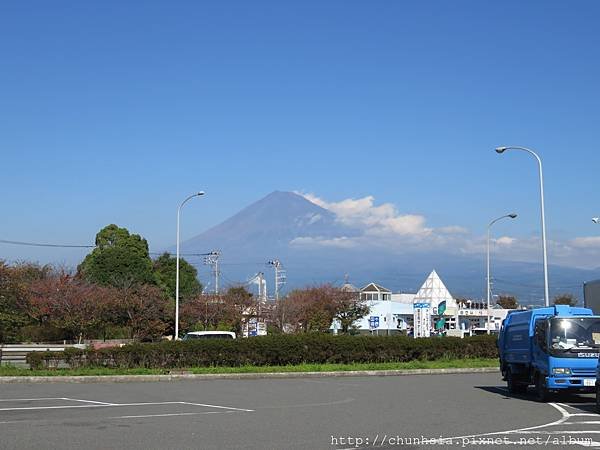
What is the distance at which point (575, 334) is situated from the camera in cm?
1711

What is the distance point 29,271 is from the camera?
57.6 metres

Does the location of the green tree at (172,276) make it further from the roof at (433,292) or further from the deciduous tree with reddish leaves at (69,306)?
the roof at (433,292)

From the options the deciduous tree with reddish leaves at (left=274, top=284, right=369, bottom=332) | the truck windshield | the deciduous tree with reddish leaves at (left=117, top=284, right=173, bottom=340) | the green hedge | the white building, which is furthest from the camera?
the white building

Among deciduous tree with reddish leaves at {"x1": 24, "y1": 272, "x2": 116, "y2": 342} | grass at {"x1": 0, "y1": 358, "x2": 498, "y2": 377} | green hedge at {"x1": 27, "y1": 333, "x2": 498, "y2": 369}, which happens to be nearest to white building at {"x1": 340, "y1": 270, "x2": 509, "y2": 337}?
deciduous tree with reddish leaves at {"x1": 24, "y1": 272, "x2": 116, "y2": 342}

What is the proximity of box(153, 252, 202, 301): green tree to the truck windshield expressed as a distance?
51497 mm

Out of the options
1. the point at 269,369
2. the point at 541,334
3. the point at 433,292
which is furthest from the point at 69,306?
the point at 433,292

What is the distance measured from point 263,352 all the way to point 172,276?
4571 cm

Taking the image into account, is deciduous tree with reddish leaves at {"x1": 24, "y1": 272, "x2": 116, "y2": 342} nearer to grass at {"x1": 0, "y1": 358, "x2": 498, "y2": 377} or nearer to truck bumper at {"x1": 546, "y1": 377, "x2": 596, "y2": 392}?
grass at {"x1": 0, "y1": 358, "x2": 498, "y2": 377}

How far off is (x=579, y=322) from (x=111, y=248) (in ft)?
172

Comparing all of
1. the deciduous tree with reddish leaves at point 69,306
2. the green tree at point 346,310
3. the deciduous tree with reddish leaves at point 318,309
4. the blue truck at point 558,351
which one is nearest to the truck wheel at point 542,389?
the blue truck at point 558,351

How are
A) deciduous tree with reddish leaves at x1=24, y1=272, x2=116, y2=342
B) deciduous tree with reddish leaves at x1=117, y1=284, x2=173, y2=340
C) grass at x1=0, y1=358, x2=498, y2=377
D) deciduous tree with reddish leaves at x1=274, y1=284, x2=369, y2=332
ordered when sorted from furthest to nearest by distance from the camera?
deciduous tree with reddish leaves at x1=274, y1=284, x2=369, y2=332 < deciduous tree with reddish leaves at x1=117, y1=284, x2=173, y2=340 < deciduous tree with reddish leaves at x1=24, y1=272, x2=116, y2=342 < grass at x1=0, y1=358, x2=498, y2=377

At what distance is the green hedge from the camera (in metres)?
25.1

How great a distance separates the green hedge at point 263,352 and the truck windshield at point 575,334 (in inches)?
460

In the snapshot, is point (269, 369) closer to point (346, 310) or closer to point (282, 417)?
point (282, 417)
